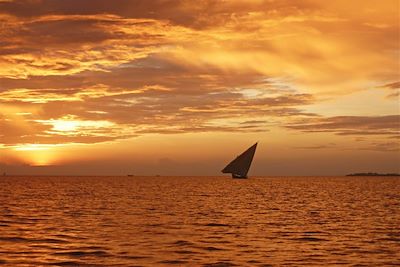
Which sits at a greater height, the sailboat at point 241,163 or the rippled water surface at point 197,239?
the sailboat at point 241,163

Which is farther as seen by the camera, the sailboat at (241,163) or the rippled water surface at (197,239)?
the sailboat at (241,163)

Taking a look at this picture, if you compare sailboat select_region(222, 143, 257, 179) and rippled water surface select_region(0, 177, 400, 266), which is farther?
sailboat select_region(222, 143, 257, 179)

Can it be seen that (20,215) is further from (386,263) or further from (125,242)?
(386,263)

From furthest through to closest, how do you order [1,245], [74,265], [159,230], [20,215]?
[20,215], [159,230], [1,245], [74,265]

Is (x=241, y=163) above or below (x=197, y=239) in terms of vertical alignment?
above

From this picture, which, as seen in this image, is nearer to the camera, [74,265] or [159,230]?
[74,265]

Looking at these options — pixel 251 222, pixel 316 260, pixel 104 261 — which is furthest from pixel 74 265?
pixel 251 222

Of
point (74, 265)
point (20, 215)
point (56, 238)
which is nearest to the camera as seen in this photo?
point (74, 265)

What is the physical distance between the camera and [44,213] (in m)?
49.9

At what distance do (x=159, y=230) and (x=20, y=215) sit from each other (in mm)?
17653

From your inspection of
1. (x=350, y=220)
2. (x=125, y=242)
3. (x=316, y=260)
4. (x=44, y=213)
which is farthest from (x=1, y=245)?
(x=350, y=220)

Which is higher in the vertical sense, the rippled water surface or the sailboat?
the sailboat

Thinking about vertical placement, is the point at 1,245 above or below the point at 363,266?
above

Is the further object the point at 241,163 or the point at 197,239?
the point at 241,163
